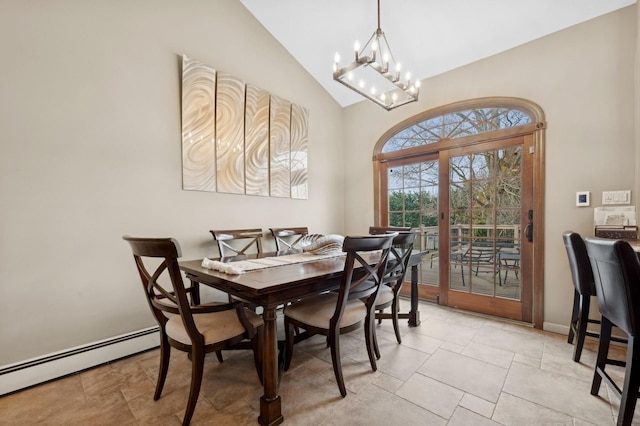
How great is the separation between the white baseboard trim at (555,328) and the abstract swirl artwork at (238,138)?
3.00 meters

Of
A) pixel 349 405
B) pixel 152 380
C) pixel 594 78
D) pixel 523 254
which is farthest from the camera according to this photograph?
pixel 523 254

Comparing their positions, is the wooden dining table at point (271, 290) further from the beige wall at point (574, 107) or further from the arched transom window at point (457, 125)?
the arched transom window at point (457, 125)

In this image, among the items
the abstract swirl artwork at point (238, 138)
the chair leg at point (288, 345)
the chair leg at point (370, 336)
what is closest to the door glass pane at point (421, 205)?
the abstract swirl artwork at point (238, 138)

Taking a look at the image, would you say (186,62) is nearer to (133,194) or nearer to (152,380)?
(133,194)

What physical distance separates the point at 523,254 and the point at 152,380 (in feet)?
11.6

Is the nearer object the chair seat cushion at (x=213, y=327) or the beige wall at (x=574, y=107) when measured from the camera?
the chair seat cushion at (x=213, y=327)

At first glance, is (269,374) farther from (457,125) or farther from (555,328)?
(457,125)

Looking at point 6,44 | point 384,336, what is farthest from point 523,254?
point 6,44

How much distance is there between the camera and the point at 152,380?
5.97 ft

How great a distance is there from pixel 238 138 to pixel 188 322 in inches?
83.1

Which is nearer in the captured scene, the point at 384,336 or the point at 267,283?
the point at 267,283

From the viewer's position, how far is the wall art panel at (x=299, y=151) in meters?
3.52

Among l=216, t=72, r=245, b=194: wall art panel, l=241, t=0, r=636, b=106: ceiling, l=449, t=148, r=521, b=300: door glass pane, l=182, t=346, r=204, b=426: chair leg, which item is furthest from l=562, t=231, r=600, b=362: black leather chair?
l=216, t=72, r=245, b=194: wall art panel

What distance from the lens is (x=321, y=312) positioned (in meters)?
1.75
